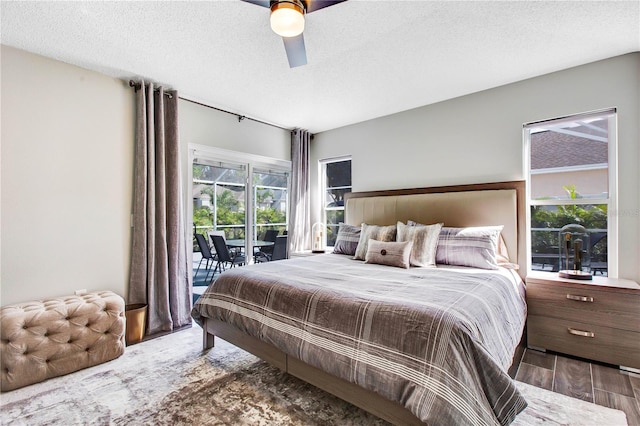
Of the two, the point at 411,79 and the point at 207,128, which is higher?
the point at 411,79

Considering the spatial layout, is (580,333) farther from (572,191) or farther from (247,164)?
(247,164)

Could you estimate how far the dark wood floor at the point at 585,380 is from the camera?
1936 millimetres

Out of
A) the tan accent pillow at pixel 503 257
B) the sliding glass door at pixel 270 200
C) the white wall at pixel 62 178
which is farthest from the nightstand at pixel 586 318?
the white wall at pixel 62 178

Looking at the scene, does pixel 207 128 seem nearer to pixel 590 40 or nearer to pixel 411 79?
pixel 411 79

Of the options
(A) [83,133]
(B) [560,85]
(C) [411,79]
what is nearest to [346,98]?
(C) [411,79]

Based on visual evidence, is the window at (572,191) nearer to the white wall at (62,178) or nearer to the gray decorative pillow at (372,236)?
the gray decorative pillow at (372,236)

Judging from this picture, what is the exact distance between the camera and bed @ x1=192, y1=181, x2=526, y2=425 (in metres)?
1.33

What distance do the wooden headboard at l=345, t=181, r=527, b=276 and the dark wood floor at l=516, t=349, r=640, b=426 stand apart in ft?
2.78

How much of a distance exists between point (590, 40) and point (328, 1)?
7.36 feet

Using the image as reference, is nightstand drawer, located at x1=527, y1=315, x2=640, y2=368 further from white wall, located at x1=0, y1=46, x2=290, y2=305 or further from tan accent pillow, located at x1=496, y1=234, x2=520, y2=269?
white wall, located at x1=0, y1=46, x2=290, y2=305

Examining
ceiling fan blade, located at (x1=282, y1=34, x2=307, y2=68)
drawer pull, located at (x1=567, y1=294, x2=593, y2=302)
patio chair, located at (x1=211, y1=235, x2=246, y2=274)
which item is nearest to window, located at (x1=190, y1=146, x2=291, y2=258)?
patio chair, located at (x1=211, y1=235, x2=246, y2=274)

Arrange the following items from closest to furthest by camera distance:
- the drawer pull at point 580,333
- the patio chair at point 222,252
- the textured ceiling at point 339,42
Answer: the textured ceiling at point 339,42 < the drawer pull at point 580,333 < the patio chair at point 222,252

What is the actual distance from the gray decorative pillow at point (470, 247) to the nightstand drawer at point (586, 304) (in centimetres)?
45

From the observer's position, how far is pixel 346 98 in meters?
3.57
